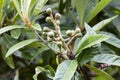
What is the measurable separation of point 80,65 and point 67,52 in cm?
6

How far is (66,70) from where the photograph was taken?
102 cm

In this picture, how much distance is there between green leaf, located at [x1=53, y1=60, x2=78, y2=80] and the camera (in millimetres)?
995

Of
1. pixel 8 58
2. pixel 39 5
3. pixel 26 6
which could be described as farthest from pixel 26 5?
pixel 8 58

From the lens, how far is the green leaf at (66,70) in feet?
3.27

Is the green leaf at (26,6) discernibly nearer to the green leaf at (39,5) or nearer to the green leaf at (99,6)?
the green leaf at (39,5)

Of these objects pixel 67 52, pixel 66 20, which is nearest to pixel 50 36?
pixel 67 52

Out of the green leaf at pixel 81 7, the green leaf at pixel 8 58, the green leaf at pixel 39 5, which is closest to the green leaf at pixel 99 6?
the green leaf at pixel 81 7

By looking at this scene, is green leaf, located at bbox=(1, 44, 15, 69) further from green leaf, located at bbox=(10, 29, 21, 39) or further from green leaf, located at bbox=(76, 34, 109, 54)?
green leaf, located at bbox=(76, 34, 109, 54)

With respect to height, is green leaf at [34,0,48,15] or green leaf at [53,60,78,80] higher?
green leaf at [34,0,48,15]

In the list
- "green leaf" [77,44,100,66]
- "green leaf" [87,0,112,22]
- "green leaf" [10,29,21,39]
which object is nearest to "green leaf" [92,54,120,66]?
"green leaf" [77,44,100,66]

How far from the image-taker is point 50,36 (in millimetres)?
1050

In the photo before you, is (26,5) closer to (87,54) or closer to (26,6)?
(26,6)

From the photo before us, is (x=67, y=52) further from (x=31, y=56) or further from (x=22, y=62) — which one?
(x=22, y=62)

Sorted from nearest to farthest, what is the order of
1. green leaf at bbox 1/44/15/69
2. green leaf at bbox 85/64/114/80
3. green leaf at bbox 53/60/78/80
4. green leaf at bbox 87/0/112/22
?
green leaf at bbox 53/60/78/80
green leaf at bbox 85/64/114/80
green leaf at bbox 87/0/112/22
green leaf at bbox 1/44/15/69
